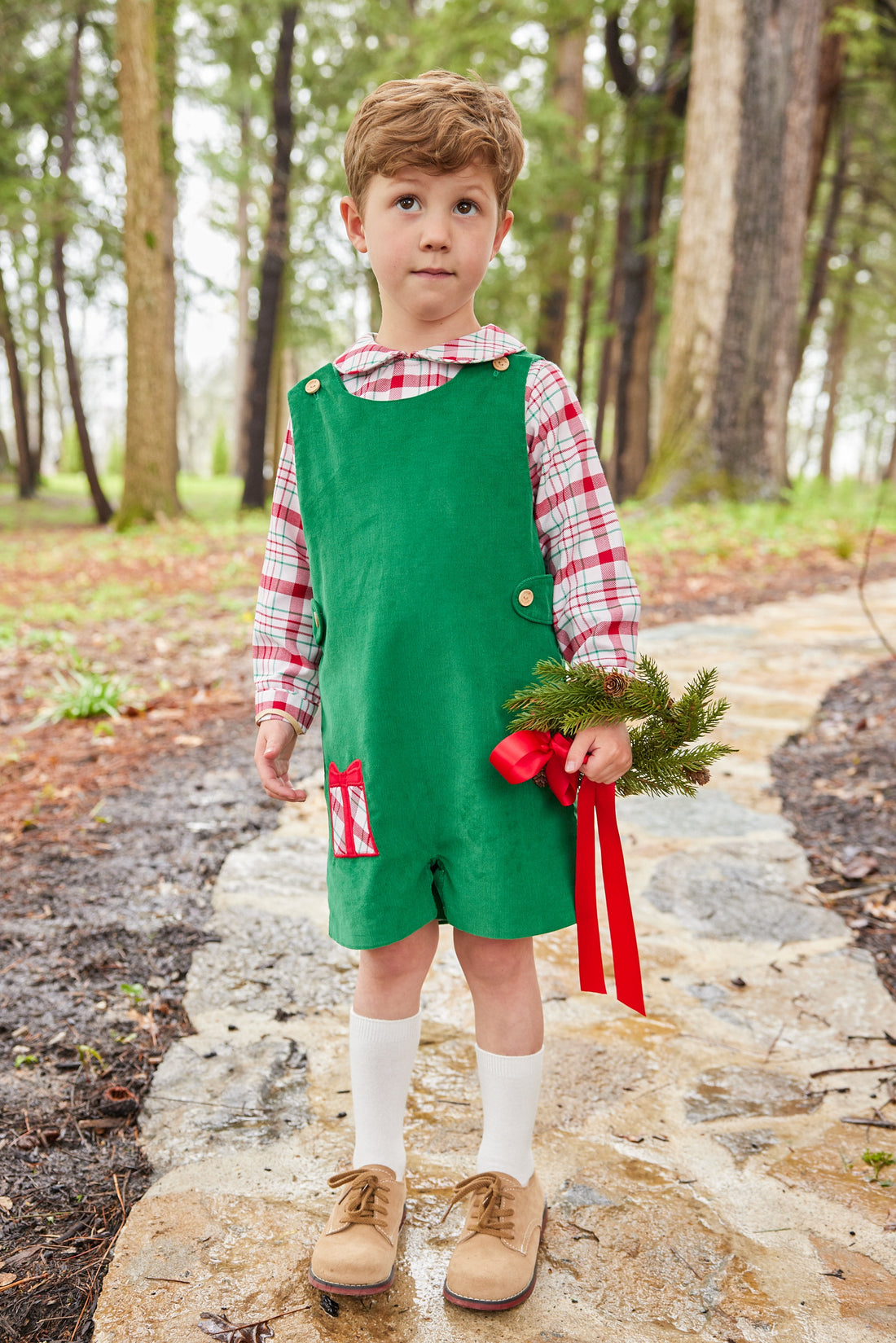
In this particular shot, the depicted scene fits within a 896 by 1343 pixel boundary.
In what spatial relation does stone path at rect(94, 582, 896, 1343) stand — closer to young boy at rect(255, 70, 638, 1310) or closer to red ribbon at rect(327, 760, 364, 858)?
young boy at rect(255, 70, 638, 1310)

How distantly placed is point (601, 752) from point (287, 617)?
0.66 m

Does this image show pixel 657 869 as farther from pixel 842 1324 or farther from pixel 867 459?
pixel 867 459

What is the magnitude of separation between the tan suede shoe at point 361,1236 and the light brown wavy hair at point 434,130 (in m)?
1.64

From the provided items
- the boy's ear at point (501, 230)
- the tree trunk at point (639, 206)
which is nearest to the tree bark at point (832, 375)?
the tree trunk at point (639, 206)

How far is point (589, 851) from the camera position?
5.04 feet

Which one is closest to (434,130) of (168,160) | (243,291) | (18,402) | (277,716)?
(277,716)

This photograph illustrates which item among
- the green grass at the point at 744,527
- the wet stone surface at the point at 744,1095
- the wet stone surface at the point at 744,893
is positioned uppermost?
the green grass at the point at 744,527

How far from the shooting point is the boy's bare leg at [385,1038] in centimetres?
160

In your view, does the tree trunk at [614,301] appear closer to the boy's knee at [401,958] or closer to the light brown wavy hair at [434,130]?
the light brown wavy hair at [434,130]

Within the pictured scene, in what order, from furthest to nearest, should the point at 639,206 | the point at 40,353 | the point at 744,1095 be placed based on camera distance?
1. the point at 40,353
2. the point at 639,206
3. the point at 744,1095

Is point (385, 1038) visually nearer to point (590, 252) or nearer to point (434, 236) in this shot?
point (434, 236)

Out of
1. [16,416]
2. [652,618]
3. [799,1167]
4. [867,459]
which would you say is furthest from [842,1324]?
[867,459]

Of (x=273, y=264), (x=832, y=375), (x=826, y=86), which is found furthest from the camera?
(x=832, y=375)

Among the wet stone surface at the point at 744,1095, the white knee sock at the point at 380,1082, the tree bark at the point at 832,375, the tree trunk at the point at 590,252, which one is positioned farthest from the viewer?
the tree bark at the point at 832,375
